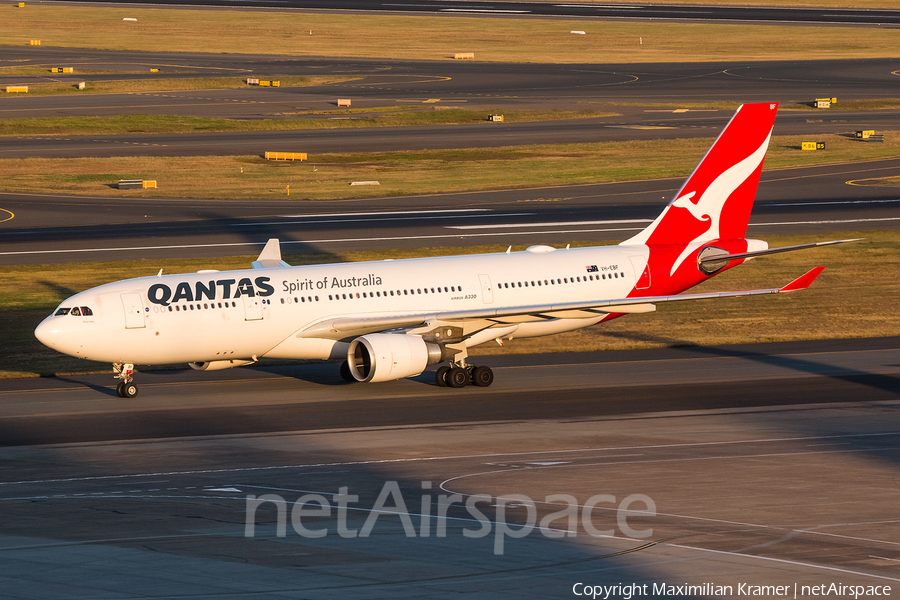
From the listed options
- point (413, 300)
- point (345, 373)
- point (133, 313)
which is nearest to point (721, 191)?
point (413, 300)

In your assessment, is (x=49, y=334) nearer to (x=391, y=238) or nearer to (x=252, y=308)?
(x=252, y=308)

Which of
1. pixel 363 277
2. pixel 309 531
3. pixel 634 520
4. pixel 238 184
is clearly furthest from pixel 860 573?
pixel 238 184

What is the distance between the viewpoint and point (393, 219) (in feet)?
253

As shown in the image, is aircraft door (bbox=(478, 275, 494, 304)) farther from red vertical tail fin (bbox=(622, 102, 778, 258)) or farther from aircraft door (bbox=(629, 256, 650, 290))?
red vertical tail fin (bbox=(622, 102, 778, 258))

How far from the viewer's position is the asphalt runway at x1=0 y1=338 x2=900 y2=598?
2306 centimetres

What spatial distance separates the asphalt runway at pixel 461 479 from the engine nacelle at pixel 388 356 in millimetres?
1180

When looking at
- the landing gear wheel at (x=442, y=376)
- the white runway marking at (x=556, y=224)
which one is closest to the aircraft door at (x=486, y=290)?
the landing gear wheel at (x=442, y=376)

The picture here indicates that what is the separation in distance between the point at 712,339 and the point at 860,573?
2902 centimetres

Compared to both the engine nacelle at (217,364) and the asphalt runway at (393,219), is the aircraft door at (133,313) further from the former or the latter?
the asphalt runway at (393,219)

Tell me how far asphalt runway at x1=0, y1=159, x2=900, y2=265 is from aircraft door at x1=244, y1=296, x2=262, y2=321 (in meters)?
22.9

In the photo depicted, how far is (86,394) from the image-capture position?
138 feet

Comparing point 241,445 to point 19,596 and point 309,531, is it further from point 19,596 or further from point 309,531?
point 19,596

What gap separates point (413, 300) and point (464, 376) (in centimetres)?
325

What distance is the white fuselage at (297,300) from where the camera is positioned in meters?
39.8
